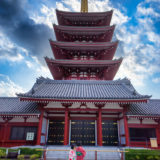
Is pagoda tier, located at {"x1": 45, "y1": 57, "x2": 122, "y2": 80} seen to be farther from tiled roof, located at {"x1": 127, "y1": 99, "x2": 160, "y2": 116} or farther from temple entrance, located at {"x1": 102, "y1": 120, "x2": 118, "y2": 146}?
temple entrance, located at {"x1": 102, "y1": 120, "x2": 118, "y2": 146}

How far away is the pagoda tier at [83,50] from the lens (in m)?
19.7

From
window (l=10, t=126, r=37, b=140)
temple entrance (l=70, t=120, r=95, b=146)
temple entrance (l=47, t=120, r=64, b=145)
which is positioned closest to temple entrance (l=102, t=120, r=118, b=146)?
temple entrance (l=70, t=120, r=95, b=146)

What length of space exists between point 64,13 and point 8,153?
2145 cm

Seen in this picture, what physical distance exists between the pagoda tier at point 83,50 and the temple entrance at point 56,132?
1109cm

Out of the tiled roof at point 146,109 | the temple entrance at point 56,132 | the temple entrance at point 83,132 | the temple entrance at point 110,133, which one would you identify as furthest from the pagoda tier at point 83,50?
the temple entrance at point 56,132

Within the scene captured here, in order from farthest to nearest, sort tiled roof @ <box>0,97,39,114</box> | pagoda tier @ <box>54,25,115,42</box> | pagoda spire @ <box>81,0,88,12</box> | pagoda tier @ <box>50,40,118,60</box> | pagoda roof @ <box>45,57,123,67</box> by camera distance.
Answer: pagoda spire @ <box>81,0,88,12</box> < pagoda tier @ <box>54,25,115,42</box> < pagoda tier @ <box>50,40,118,60</box> < pagoda roof @ <box>45,57,123,67</box> < tiled roof @ <box>0,97,39,114</box>

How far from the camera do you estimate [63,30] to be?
2162cm

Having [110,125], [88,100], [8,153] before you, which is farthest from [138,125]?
[8,153]

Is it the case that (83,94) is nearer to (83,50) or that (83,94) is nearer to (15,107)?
(15,107)

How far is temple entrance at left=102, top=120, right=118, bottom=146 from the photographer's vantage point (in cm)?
1381

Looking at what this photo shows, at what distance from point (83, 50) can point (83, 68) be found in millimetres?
3202

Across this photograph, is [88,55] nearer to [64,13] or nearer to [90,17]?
[90,17]

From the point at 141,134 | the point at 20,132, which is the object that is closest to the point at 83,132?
the point at 141,134

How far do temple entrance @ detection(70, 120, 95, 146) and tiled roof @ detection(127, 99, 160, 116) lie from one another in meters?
4.43
